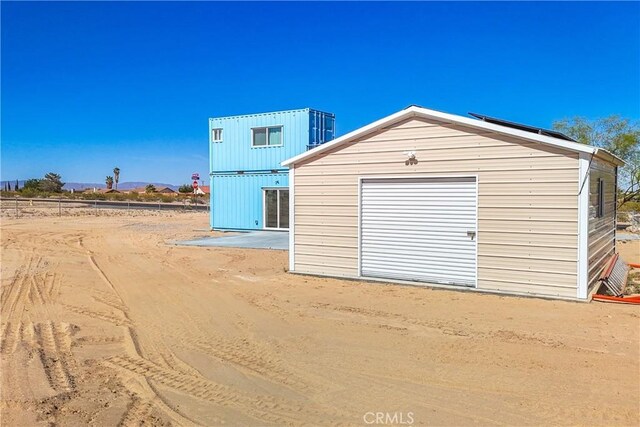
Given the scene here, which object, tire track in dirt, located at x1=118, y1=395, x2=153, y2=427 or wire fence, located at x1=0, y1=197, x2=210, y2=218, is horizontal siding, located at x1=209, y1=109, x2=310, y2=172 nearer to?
tire track in dirt, located at x1=118, y1=395, x2=153, y2=427

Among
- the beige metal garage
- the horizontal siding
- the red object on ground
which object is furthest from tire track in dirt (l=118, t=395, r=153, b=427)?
the horizontal siding

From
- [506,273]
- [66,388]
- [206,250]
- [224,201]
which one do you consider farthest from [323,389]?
[224,201]

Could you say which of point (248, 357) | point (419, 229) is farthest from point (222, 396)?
point (419, 229)

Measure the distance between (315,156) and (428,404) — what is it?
7.52 meters

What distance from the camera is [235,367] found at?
540 cm

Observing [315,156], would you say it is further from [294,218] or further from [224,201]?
[224,201]

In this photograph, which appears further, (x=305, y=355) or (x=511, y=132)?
(x=511, y=132)

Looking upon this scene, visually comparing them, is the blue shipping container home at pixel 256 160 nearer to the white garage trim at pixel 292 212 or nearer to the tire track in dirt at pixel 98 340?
the white garage trim at pixel 292 212

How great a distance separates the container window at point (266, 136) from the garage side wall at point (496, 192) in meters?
10.7

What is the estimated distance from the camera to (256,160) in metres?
22.0

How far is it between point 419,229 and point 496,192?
1.71 meters

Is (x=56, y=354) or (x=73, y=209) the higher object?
(x=73, y=209)

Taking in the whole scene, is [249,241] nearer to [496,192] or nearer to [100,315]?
[100,315]

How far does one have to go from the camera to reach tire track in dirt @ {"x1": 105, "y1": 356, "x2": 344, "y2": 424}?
13.9 ft
